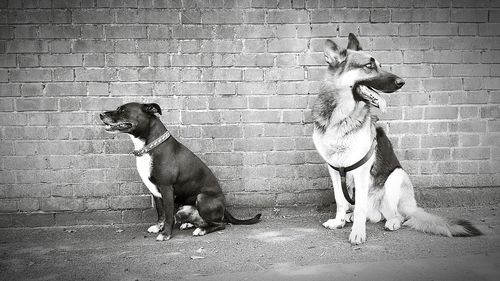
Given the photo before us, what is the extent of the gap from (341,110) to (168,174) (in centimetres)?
198

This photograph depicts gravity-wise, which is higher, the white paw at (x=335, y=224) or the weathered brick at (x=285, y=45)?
the weathered brick at (x=285, y=45)

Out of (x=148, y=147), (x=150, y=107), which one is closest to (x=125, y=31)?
(x=150, y=107)

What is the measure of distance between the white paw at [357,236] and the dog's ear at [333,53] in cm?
176

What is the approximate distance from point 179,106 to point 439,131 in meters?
3.34

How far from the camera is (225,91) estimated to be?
5164mm

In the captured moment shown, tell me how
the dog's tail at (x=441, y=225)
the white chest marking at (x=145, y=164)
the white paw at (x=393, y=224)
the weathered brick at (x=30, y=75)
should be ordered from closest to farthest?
the dog's tail at (x=441, y=225) < the white chest marking at (x=145, y=164) < the white paw at (x=393, y=224) < the weathered brick at (x=30, y=75)

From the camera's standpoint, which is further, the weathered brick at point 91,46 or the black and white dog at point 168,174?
the weathered brick at point 91,46

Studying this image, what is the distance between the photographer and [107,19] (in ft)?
16.3

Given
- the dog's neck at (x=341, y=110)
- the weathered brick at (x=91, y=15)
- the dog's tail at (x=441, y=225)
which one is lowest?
the dog's tail at (x=441, y=225)

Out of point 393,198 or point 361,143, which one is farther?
point 393,198

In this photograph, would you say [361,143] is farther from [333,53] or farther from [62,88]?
[62,88]

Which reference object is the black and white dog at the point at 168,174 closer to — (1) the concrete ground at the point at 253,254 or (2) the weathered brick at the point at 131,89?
(1) the concrete ground at the point at 253,254

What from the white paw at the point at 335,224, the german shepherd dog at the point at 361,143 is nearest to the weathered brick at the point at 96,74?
the german shepherd dog at the point at 361,143

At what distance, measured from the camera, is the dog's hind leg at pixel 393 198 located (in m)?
4.51
